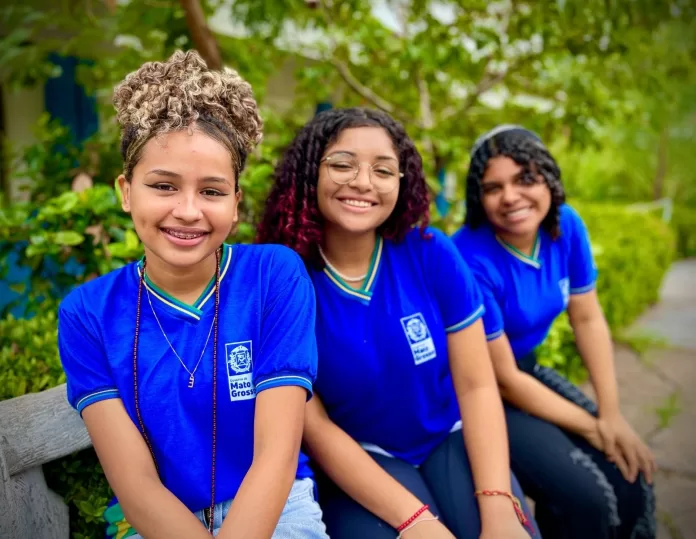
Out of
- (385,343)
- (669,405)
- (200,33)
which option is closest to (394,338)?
(385,343)

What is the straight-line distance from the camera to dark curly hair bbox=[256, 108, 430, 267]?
188 cm

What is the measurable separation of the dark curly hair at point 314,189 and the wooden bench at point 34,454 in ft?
2.66

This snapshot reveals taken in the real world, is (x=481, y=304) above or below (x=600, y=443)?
above

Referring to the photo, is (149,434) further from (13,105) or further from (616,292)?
(13,105)

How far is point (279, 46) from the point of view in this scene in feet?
13.2

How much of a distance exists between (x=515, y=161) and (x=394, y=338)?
0.92 metres

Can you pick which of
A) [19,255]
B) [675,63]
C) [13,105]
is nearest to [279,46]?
[19,255]

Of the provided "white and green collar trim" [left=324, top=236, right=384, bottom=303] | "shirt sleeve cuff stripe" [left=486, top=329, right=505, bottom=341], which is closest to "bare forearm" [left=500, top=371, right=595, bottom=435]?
"shirt sleeve cuff stripe" [left=486, top=329, right=505, bottom=341]

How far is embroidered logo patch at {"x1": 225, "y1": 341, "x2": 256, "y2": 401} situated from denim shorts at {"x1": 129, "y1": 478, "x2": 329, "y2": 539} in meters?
0.29

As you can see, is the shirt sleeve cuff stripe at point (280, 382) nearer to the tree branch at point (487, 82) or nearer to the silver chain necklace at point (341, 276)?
the silver chain necklace at point (341, 276)

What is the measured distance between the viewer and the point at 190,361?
149 centimetres

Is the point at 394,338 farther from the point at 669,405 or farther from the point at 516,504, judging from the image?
the point at 669,405

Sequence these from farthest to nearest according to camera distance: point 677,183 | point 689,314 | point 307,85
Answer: point 677,183 < point 689,314 < point 307,85

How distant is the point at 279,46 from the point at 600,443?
3.21 meters
